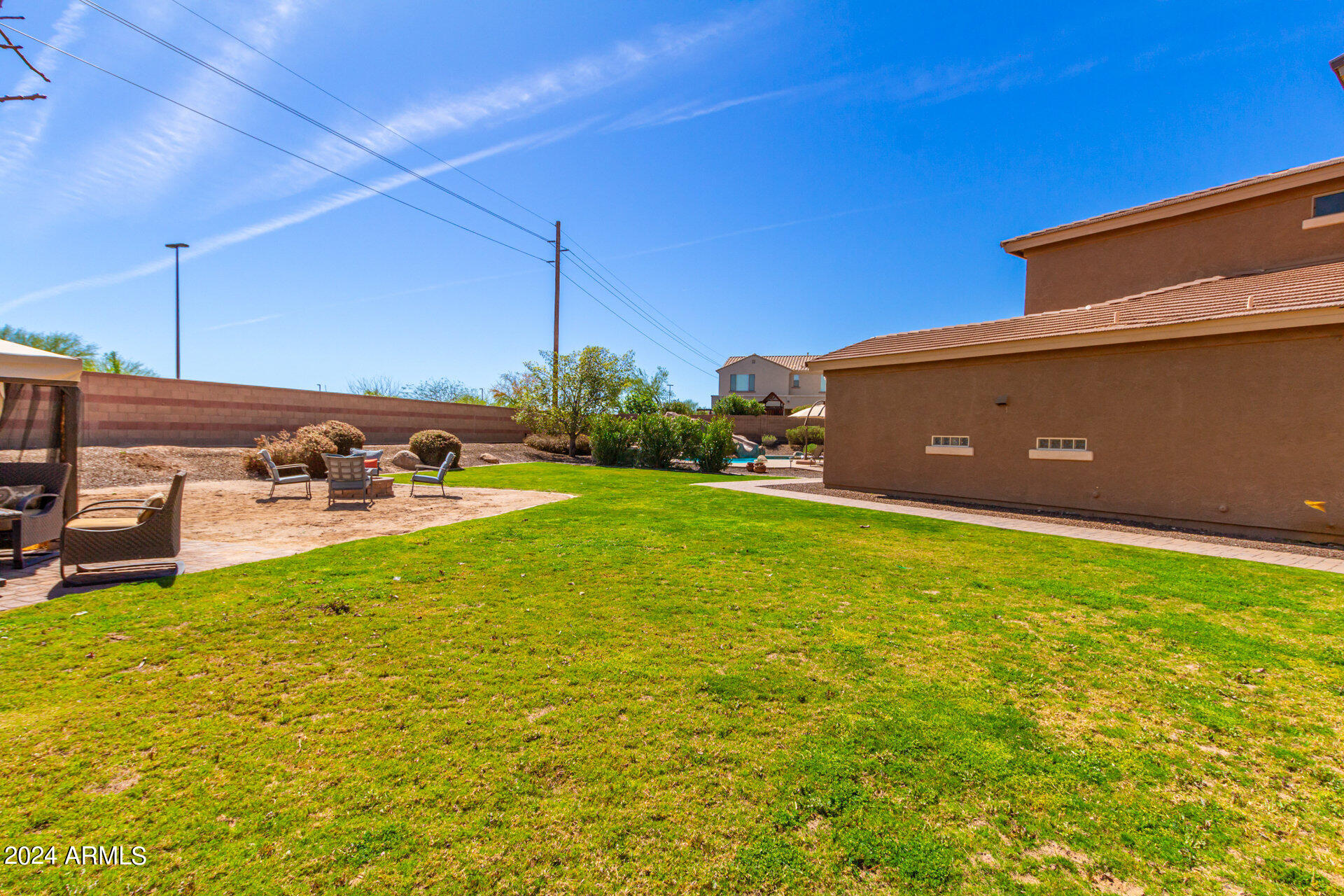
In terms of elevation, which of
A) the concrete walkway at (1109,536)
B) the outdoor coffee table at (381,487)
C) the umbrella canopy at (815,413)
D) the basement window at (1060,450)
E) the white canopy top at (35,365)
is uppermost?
the umbrella canopy at (815,413)

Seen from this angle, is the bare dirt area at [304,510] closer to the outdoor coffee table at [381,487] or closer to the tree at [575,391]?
the outdoor coffee table at [381,487]

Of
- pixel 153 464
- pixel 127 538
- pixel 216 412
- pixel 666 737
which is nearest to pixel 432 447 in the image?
pixel 216 412

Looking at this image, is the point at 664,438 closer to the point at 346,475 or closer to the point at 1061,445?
the point at 346,475

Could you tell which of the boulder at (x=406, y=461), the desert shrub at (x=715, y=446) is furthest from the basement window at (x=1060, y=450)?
the boulder at (x=406, y=461)

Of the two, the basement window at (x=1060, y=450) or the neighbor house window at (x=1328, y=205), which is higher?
the neighbor house window at (x=1328, y=205)

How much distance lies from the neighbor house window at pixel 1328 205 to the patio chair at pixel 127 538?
18751mm

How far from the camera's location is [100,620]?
4.07 meters

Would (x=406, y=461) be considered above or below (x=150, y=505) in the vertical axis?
below

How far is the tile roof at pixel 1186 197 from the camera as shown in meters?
10.4

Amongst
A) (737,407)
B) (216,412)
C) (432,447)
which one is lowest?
(432,447)

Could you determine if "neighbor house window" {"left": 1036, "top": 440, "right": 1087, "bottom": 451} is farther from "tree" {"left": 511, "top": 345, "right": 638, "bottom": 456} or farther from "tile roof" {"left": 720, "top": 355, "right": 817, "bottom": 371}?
"tile roof" {"left": 720, "top": 355, "right": 817, "bottom": 371}

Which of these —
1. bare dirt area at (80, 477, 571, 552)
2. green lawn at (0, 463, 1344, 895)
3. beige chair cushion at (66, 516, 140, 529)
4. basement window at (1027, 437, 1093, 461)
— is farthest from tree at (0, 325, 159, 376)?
basement window at (1027, 437, 1093, 461)

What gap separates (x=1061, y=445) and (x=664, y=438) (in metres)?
12.3

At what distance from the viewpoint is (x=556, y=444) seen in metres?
25.0
